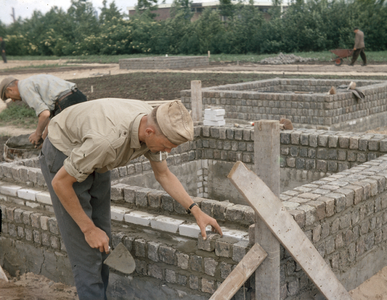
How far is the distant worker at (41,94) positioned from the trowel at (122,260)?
7.65ft

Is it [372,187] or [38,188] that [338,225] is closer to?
[372,187]

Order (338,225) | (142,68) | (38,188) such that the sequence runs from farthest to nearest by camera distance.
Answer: (142,68)
(38,188)
(338,225)

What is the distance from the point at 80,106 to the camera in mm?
3189

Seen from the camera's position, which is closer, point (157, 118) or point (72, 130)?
point (157, 118)

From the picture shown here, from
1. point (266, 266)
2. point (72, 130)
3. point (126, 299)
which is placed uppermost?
point (72, 130)

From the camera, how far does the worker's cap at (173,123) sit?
2.79 m

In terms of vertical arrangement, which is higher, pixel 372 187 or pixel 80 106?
pixel 80 106

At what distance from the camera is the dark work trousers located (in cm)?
333

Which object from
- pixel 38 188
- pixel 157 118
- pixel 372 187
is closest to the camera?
pixel 157 118

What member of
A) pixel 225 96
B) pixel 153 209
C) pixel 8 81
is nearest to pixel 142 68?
pixel 225 96

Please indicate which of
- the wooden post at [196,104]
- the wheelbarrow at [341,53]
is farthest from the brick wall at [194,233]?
the wheelbarrow at [341,53]

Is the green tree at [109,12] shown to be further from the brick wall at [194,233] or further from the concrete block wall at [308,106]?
the brick wall at [194,233]

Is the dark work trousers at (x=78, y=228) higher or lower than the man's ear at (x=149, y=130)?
lower

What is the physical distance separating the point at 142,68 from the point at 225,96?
640 inches
